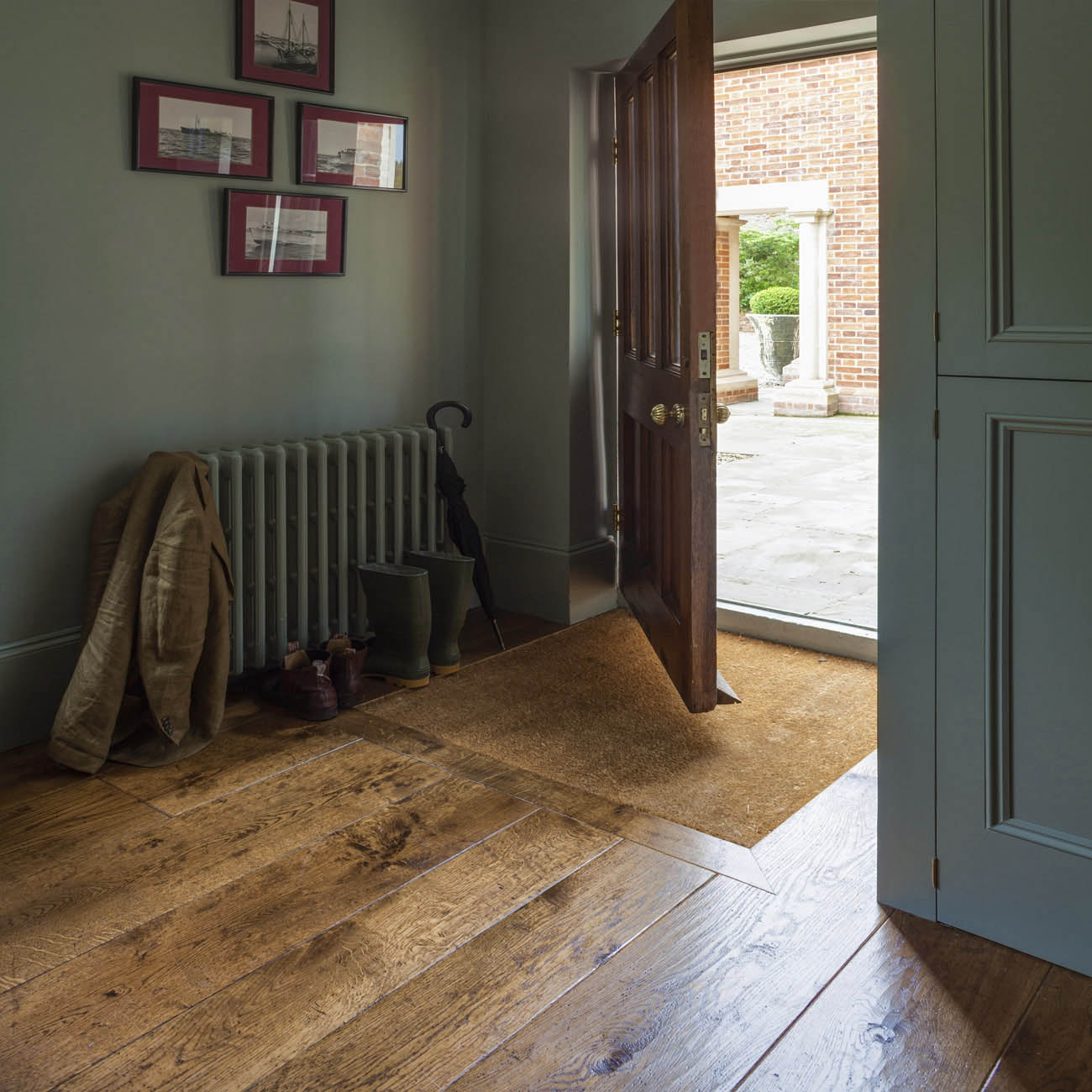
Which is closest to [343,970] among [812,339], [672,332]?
[672,332]

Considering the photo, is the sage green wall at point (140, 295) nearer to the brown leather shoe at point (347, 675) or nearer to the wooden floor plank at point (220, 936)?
the brown leather shoe at point (347, 675)

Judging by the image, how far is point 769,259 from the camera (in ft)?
48.4

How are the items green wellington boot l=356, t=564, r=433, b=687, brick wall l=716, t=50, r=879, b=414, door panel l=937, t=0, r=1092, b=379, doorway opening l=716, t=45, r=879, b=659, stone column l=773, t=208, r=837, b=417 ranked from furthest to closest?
stone column l=773, t=208, r=837, b=417
brick wall l=716, t=50, r=879, b=414
doorway opening l=716, t=45, r=879, b=659
green wellington boot l=356, t=564, r=433, b=687
door panel l=937, t=0, r=1092, b=379

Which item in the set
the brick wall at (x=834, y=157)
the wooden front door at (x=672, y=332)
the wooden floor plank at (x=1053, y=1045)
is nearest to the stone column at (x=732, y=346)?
the brick wall at (x=834, y=157)

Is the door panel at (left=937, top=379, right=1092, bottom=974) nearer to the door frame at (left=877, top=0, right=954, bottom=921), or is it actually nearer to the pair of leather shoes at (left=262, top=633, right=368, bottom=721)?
the door frame at (left=877, top=0, right=954, bottom=921)

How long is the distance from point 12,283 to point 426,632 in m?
1.57

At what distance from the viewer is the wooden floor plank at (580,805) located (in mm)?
2414

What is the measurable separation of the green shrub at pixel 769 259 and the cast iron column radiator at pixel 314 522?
1140 centimetres

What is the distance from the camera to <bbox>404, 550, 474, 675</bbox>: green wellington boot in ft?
12.0

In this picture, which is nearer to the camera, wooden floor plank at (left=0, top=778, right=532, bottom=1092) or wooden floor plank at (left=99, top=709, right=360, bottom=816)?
wooden floor plank at (left=0, top=778, right=532, bottom=1092)

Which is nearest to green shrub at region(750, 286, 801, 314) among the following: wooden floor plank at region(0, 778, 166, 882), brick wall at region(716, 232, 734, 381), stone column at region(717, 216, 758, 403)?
stone column at region(717, 216, 758, 403)

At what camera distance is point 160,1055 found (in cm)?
179

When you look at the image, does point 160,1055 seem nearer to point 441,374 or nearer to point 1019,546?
point 1019,546

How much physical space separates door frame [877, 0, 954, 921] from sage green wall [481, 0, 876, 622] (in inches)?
81.3
